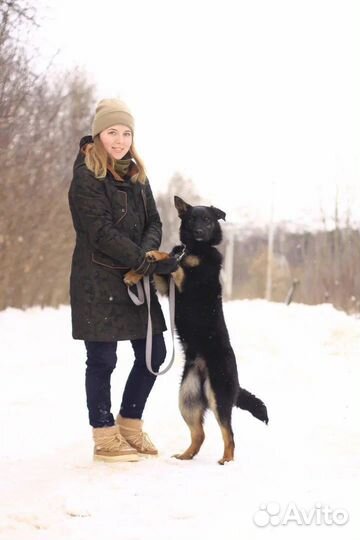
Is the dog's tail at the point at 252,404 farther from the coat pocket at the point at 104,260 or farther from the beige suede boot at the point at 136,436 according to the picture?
the coat pocket at the point at 104,260

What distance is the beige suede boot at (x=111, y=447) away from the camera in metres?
4.40

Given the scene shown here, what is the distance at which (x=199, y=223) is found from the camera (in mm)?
4789

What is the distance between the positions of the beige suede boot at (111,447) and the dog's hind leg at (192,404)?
0.40 metres

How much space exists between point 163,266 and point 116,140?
0.86 metres

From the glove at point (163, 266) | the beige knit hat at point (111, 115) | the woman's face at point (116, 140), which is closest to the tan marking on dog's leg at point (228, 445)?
the glove at point (163, 266)

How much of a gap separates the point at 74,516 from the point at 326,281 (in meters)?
17.2

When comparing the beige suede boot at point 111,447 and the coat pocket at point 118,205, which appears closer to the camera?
the beige suede boot at point 111,447

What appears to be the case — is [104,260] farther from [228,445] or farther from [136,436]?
[228,445]

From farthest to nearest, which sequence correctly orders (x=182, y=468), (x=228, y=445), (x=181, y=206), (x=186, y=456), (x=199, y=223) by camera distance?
1. (x=181, y=206)
2. (x=199, y=223)
3. (x=186, y=456)
4. (x=228, y=445)
5. (x=182, y=468)

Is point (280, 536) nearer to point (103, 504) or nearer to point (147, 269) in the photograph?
point (103, 504)

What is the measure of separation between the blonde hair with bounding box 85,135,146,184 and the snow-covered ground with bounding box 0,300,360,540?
179 cm

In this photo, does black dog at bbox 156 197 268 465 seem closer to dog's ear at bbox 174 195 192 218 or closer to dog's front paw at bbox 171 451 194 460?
dog's front paw at bbox 171 451 194 460

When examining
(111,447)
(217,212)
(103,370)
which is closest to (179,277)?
(217,212)

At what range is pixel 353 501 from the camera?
3555 millimetres
